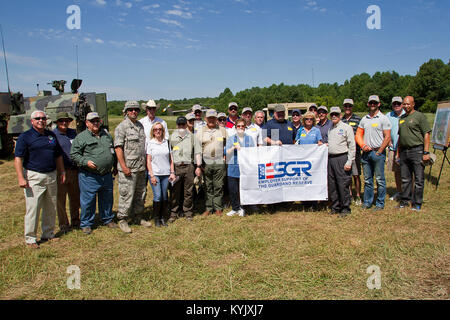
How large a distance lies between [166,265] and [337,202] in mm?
3649

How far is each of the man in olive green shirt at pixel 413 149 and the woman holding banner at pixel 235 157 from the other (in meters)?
3.07

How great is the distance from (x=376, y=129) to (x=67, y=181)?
20.2 feet

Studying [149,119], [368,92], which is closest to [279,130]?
[149,119]

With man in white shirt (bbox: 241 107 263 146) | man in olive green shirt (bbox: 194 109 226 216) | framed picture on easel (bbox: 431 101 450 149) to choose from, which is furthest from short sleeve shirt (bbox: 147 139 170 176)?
framed picture on easel (bbox: 431 101 450 149)

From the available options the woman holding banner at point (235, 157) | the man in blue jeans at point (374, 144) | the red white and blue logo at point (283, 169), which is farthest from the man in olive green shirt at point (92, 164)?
the man in blue jeans at point (374, 144)

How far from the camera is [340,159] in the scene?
5773 mm

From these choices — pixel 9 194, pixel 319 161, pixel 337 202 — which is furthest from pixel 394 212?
pixel 9 194

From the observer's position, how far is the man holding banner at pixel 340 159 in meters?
5.69

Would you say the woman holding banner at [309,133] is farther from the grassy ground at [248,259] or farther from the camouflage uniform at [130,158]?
the camouflage uniform at [130,158]

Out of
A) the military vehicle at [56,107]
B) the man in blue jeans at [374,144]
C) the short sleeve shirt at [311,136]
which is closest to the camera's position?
the man in blue jeans at [374,144]

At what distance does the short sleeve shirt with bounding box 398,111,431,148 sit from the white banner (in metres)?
1.57

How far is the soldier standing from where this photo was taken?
528cm

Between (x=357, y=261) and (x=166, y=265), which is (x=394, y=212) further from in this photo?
(x=166, y=265)
